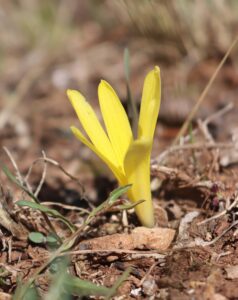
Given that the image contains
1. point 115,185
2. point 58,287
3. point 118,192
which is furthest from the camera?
point 115,185

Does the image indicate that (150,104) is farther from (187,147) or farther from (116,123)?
(187,147)

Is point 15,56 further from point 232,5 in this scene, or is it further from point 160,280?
point 160,280

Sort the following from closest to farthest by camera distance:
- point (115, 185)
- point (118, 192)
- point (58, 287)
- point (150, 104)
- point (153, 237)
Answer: point (58, 287)
point (150, 104)
point (118, 192)
point (153, 237)
point (115, 185)

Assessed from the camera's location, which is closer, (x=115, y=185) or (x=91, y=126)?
(x=91, y=126)

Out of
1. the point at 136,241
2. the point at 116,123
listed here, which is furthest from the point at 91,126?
the point at 136,241

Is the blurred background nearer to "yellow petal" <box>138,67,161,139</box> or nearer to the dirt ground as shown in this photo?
the dirt ground

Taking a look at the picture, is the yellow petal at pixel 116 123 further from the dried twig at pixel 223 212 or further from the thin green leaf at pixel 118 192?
the dried twig at pixel 223 212

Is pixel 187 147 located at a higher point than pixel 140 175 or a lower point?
lower

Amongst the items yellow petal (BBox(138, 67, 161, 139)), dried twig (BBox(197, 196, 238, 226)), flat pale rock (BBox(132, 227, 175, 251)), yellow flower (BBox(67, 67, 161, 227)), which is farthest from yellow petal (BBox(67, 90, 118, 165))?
dried twig (BBox(197, 196, 238, 226))
